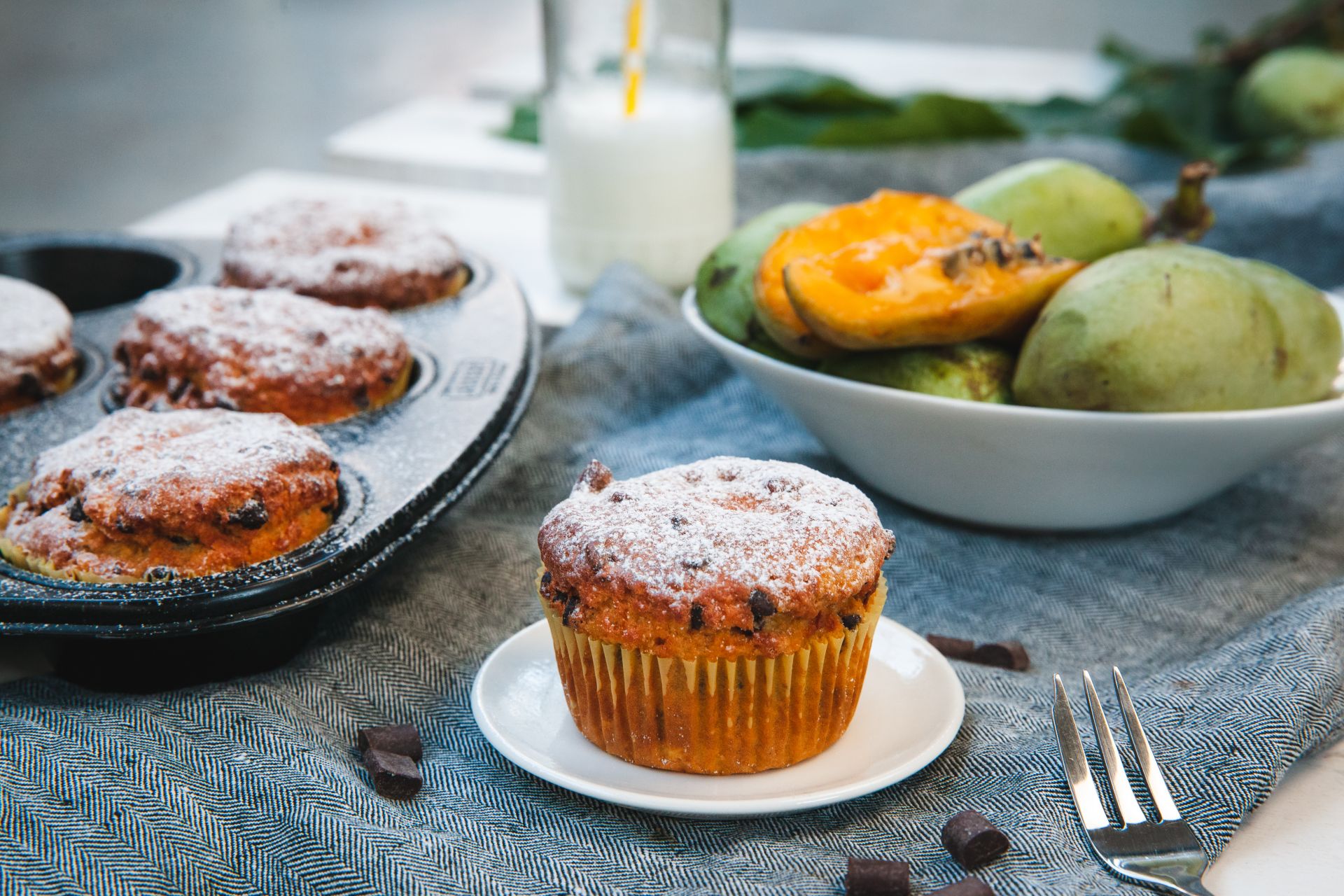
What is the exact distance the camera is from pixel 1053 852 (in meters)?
0.79

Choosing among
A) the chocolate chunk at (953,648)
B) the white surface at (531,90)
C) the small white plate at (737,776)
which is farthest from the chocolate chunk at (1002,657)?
the white surface at (531,90)

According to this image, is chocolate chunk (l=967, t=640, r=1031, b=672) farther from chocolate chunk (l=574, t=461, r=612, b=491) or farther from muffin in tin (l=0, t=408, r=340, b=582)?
muffin in tin (l=0, t=408, r=340, b=582)

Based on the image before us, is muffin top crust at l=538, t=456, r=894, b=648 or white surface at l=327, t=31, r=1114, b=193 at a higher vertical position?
muffin top crust at l=538, t=456, r=894, b=648

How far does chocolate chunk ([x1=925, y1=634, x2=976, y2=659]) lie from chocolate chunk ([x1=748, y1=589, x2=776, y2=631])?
0.29m

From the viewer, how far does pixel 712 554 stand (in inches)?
32.6

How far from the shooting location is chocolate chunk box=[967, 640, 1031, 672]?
1.05 metres

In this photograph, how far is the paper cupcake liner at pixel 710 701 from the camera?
0.83 m

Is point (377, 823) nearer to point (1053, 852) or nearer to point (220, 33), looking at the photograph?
point (1053, 852)

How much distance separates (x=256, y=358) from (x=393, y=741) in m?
0.47

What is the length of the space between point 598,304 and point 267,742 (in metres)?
0.94

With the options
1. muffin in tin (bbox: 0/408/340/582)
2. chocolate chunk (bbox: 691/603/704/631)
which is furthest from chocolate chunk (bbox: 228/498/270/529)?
chocolate chunk (bbox: 691/603/704/631)

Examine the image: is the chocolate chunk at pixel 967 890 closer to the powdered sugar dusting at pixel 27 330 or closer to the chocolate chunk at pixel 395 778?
the chocolate chunk at pixel 395 778

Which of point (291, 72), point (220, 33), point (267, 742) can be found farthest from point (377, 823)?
point (220, 33)

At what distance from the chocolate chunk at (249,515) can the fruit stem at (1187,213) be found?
0.94 metres
